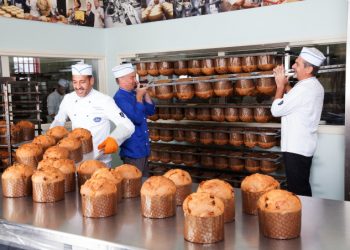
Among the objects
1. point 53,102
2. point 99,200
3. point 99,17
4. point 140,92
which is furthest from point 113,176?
point 99,17

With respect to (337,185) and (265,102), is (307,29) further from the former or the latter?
(337,185)

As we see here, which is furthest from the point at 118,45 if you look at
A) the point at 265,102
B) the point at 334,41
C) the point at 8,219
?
the point at 8,219

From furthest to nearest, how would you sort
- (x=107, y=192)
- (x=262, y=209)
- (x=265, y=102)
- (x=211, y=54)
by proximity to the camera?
(x=211, y=54)
(x=265, y=102)
(x=107, y=192)
(x=262, y=209)

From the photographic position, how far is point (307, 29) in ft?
14.2

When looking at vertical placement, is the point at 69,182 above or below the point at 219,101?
below

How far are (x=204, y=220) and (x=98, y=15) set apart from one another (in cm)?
516

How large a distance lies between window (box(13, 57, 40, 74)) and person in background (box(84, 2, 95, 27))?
3.03 ft

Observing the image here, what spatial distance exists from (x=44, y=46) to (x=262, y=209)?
4.38m

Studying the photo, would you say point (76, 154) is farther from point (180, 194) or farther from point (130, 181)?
point (180, 194)

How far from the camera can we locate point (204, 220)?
4.65 ft

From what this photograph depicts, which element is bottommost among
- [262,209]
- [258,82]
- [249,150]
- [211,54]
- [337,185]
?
[337,185]

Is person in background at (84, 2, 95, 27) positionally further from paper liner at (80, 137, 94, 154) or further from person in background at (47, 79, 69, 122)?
paper liner at (80, 137, 94, 154)

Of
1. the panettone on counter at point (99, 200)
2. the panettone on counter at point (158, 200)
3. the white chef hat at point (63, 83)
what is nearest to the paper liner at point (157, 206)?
the panettone on counter at point (158, 200)

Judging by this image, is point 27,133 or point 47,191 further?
point 27,133
